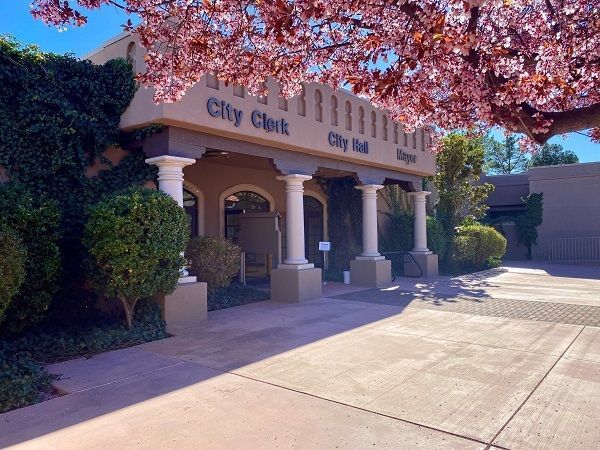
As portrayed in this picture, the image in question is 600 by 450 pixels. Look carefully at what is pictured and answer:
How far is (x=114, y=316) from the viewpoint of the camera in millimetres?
8078

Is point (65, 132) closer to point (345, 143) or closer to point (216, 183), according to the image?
point (216, 183)

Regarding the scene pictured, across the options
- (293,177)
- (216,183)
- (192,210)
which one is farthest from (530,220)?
(192,210)

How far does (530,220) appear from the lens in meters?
23.3

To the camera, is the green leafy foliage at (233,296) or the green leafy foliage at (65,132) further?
the green leafy foliage at (233,296)

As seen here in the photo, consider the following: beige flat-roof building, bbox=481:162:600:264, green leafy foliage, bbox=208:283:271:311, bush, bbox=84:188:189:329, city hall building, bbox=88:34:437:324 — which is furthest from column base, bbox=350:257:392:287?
beige flat-roof building, bbox=481:162:600:264

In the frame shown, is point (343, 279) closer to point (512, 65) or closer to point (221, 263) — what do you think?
point (221, 263)

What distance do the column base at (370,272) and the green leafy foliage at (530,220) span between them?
42.8 feet

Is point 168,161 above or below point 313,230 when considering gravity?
above

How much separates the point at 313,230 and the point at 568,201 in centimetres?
1382

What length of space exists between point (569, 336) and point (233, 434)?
564cm

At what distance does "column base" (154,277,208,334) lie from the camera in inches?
306

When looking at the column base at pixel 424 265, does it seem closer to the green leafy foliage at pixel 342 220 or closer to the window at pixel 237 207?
the green leafy foliage at pixel 342 220

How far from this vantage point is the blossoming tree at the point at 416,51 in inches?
136

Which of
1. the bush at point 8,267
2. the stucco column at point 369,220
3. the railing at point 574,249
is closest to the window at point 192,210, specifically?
the stucco column at point 369,220
